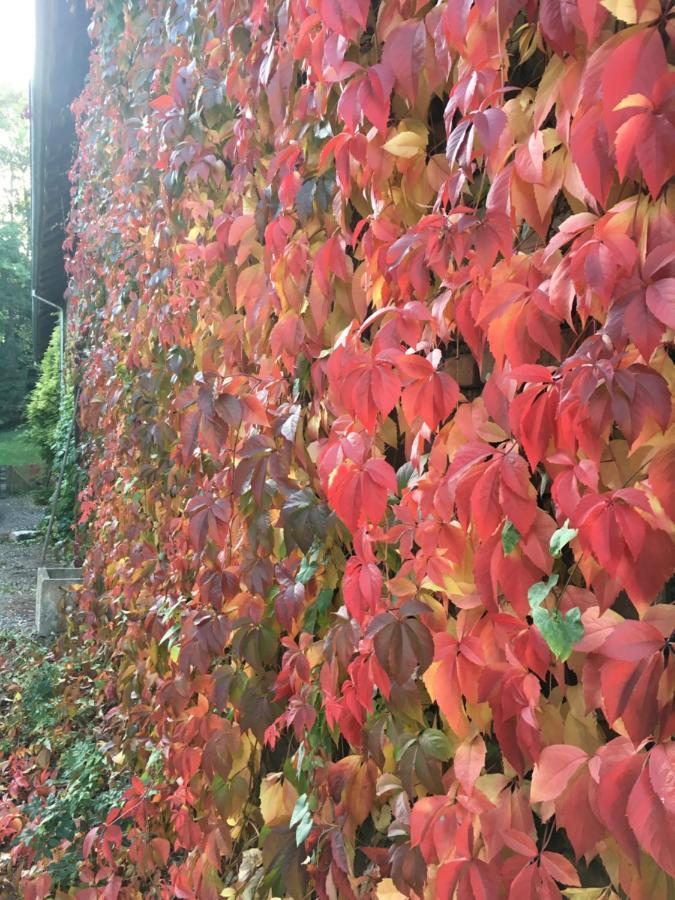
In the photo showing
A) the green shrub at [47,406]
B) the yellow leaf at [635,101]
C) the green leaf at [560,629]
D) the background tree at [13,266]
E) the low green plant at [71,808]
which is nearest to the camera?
the yellow leaf at [635,101]

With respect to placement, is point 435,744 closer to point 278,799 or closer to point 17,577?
point 278,799

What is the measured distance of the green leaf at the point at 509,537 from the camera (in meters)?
0.98

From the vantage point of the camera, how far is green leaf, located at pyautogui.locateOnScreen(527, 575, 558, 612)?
0.95 m

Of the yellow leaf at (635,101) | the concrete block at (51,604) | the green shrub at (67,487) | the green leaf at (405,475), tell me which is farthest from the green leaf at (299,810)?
the green shrub at (67,487)

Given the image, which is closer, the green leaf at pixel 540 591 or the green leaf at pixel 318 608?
the green leaf at pixel 540 591

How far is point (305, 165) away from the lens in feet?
5.38

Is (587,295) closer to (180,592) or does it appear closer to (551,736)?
(551,736)

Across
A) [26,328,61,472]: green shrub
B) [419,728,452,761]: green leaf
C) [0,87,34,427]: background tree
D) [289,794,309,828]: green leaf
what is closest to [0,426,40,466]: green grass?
[0,87,34,427]: background tree

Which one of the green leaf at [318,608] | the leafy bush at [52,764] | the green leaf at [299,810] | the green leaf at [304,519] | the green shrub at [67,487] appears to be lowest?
the green shrub at [67,487]

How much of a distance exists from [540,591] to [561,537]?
90 millimetres

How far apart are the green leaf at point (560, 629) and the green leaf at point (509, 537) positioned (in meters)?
0.09

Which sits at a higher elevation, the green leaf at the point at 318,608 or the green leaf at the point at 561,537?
the green leaf at the point at 561,537

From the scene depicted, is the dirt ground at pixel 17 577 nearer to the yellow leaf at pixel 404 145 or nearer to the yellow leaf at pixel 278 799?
the yellow leaf at pixel 278 799

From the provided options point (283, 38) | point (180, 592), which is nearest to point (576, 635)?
point (283, 38)
